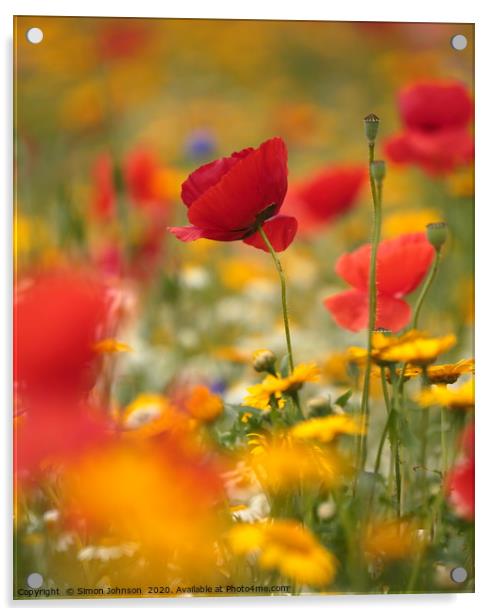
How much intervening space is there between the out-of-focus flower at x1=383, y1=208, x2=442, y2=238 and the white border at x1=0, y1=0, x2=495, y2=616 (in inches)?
3.0

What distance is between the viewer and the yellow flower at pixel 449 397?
1.47 meters

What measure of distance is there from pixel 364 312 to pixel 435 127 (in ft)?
1.00

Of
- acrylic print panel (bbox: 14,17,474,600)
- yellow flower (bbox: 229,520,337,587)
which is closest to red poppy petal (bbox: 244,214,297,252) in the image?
acrylic print panel (bbox: 14,17,474,600)

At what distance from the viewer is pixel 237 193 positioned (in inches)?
52.9

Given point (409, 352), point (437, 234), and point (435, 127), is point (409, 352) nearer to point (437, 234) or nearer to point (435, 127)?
point (437, 234)

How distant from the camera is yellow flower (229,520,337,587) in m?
1.33

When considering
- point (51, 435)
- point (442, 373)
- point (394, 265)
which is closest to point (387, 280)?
point (394, 265)

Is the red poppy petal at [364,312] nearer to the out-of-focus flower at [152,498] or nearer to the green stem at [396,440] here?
the green stem at [396,440]

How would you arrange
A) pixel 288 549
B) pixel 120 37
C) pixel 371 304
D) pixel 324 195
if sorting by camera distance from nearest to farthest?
pixel 288 549 < pixel 371 304 < pixel 120 37 < pixel 324 195

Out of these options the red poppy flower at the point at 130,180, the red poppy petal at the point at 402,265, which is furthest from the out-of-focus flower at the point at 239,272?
the red poppy petal at the point at 402,265
